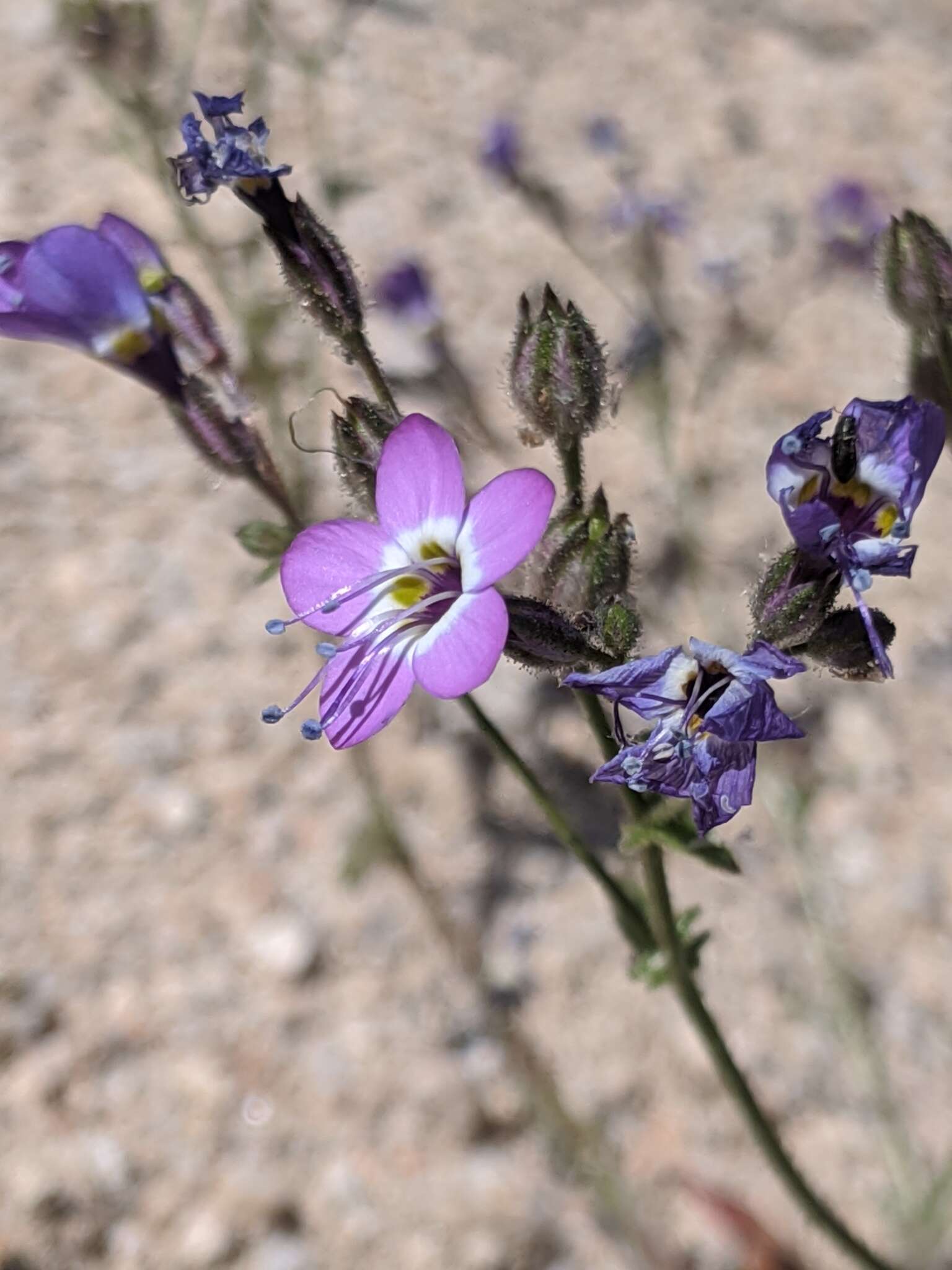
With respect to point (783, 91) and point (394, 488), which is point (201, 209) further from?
point (394, 488)

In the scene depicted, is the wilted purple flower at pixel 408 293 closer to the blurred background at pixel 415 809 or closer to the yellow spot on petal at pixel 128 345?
the blurred background at pixel 415 809

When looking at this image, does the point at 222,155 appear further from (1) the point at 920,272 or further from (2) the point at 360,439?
(1) the point at 920,272

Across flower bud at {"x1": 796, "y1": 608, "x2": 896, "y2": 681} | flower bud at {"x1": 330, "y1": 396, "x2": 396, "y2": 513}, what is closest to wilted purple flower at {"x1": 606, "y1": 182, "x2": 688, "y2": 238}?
flower bud at {"x1": 330, "y1": 396, "x2": 396, "y2": 513}

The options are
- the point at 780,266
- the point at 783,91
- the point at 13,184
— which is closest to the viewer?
the point at 13,184

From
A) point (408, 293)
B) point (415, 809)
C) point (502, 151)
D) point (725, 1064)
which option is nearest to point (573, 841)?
point (725, 1064)

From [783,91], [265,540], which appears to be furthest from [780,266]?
[265,540]

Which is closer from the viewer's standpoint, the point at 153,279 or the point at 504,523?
the point at 504,523

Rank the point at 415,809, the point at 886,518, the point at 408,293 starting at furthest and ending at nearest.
A: the point at 408,293, the point at 415,809, the point at 886,518

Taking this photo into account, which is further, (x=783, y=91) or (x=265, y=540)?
(x=783, y=91)
